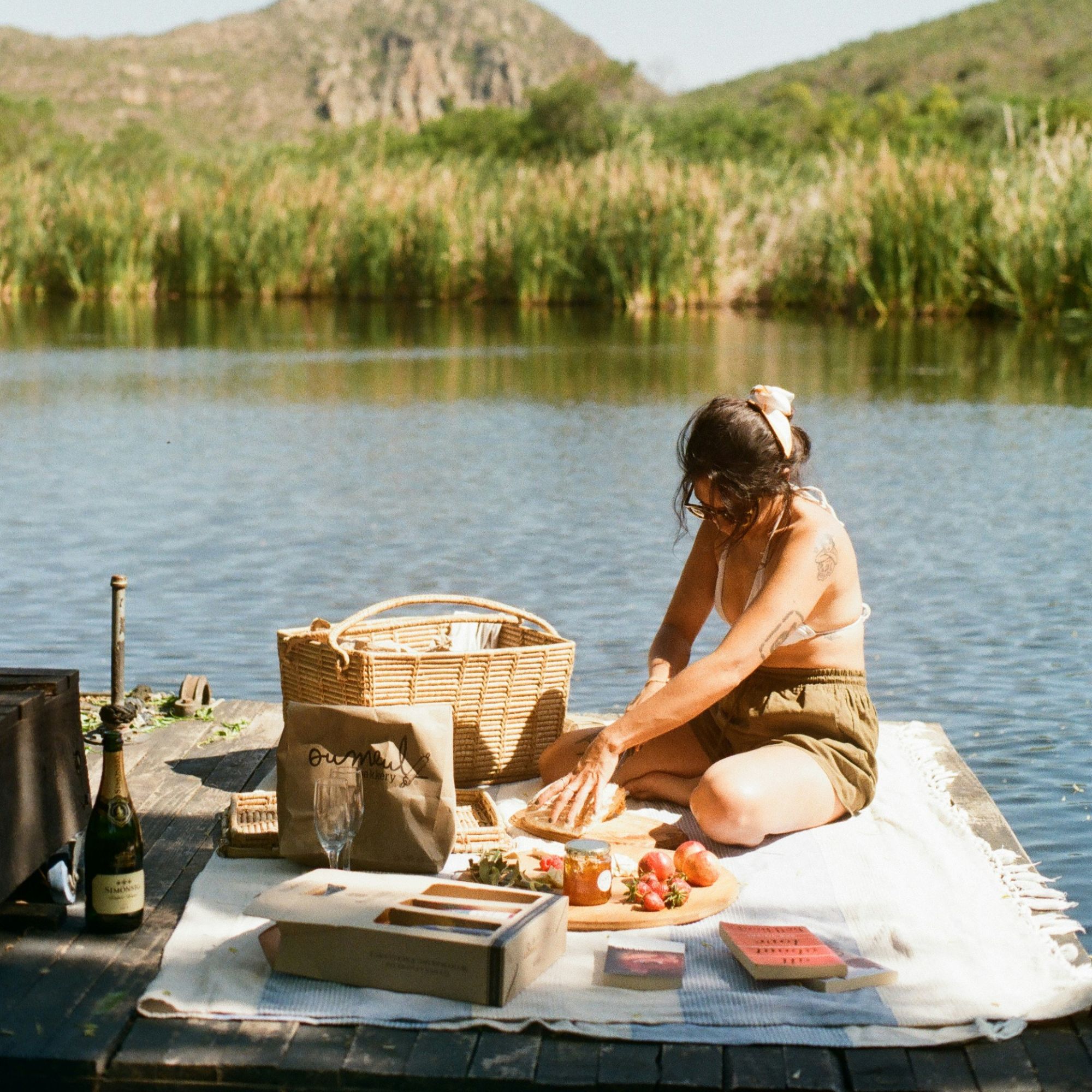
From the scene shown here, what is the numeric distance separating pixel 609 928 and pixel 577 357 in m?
14.0

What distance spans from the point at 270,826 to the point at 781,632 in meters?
1.27

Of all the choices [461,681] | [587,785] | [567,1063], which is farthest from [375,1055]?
[461,681]

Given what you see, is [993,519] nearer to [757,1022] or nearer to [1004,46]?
[757,1022]

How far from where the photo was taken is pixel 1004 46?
87.2 m

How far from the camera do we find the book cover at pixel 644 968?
3.10 meters

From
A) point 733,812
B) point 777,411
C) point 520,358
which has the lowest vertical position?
point 733,812

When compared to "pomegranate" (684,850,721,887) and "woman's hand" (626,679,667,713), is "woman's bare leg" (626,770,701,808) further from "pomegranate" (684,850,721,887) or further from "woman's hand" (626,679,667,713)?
"pomegranate" (684,850,721,887)

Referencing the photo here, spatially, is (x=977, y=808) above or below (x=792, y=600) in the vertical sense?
below

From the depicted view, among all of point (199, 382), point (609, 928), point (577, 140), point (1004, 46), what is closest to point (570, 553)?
point (609, 928)

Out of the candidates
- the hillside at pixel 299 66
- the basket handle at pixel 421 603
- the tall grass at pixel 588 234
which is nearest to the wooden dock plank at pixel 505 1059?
the basket handle at pixel 421 603

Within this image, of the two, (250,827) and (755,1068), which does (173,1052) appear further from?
(250,827)

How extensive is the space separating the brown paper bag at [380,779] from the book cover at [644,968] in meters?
0.61

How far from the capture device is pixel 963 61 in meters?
84.8

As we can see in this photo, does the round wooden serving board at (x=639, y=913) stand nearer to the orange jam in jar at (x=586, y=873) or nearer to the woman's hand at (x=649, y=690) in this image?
the orange jam in jar at (x=586, y=873)
